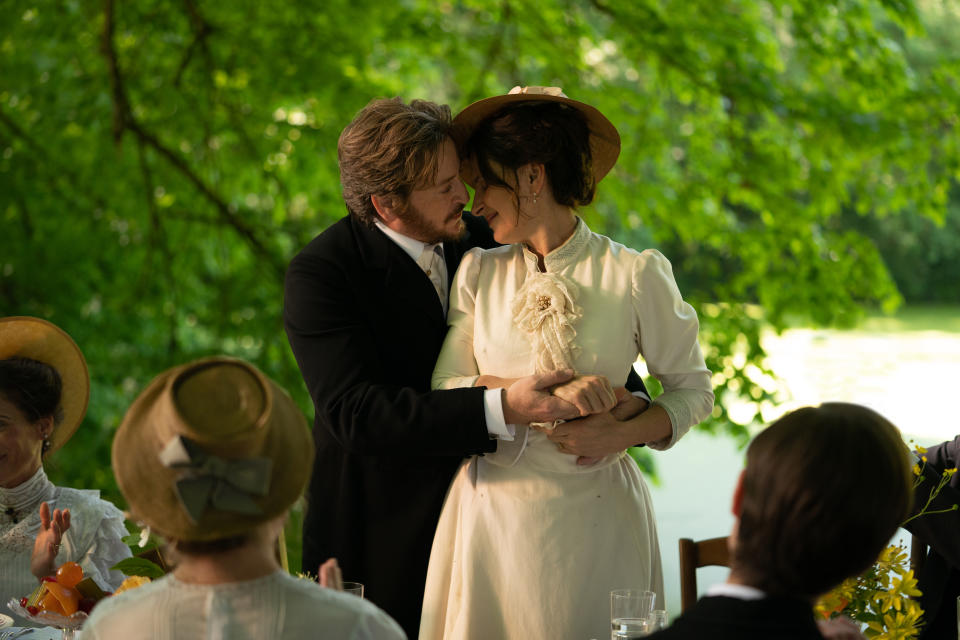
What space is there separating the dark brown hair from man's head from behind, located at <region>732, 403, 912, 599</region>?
117 cm

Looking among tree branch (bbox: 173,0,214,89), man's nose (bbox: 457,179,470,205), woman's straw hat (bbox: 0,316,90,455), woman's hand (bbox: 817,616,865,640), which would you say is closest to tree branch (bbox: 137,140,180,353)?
tree branch (bbox: 173,0,214,89)

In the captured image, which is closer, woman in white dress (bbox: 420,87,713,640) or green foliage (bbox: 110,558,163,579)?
green foliage (bbox: 110,558,163,579)

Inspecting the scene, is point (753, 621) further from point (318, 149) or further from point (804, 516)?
point (318, 149)

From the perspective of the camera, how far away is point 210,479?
1.18 m

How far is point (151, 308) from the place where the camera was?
5152 millimetres

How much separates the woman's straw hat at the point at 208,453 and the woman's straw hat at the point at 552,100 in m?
1.06

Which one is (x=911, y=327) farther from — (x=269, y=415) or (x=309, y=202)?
(x=269, y=415)

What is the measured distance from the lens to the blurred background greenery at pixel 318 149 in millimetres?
4633

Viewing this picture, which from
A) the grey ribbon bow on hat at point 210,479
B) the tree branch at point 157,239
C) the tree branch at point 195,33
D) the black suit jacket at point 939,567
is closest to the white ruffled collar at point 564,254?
the black suit jacket at point 939,567

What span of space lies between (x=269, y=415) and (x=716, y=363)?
3.49 meters

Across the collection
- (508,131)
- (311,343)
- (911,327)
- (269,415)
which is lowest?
(911,327)

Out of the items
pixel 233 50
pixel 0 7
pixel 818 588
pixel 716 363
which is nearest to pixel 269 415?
pixel 818 588

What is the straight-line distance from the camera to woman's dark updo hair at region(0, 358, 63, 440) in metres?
2.47

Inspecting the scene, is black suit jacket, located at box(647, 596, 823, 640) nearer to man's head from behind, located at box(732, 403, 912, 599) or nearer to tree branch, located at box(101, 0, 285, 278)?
man's head from behind, located at box(732, 403, 912, 599)
